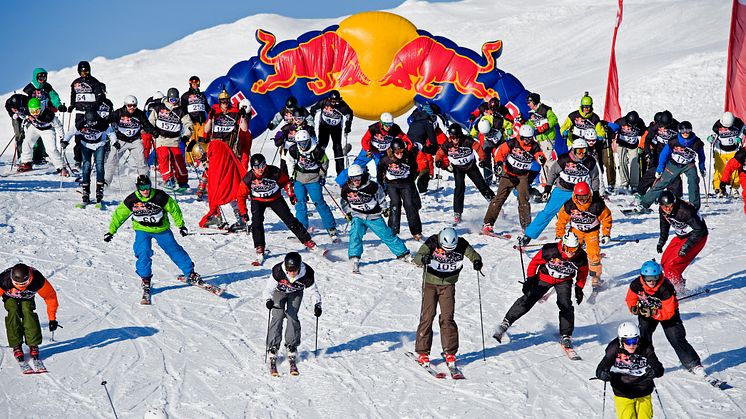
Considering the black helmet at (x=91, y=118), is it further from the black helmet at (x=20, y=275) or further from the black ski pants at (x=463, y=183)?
the black helmet at (x=20, y=275)

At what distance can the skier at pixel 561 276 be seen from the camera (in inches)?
445

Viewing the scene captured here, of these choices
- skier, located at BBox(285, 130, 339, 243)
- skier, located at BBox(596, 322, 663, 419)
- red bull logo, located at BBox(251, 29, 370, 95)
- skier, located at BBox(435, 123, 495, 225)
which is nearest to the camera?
skier, located at BBox(596, 322, 663, 419)

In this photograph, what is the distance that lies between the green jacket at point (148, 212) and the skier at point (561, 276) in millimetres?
4420

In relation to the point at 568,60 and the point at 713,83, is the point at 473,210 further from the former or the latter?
the point at 568,60

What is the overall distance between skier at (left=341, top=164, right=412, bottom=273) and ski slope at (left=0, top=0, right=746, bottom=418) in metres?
0.39

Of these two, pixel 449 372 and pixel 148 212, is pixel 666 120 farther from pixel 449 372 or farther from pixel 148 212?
pixel 148 212

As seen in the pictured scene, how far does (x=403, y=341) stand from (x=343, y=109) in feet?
25.3

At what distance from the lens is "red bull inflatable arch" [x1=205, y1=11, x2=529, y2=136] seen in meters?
21.2

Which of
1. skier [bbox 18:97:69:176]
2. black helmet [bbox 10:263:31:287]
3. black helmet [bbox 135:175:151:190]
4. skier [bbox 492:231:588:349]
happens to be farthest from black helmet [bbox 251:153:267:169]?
skier [bbox 18:97:69:176]

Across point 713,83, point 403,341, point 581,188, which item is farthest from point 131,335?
point 713,83

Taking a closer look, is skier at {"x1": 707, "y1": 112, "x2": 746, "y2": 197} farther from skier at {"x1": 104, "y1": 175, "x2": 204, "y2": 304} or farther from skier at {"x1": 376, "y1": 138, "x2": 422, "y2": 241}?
skier at {"x1": 104, "y1": 175, "x2": 204, "y2": 304}

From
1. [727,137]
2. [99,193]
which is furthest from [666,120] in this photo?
[99,193]

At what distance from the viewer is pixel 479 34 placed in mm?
45094

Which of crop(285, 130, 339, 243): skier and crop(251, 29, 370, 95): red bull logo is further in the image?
crop(251, 29, 370, 95): red bull logo
